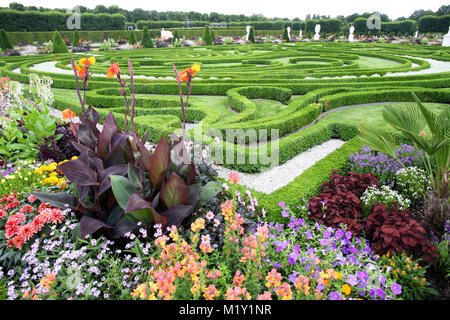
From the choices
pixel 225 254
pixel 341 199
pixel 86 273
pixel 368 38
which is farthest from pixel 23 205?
pixel 368 38

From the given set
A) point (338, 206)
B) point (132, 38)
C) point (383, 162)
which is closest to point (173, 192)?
point (338, 206)

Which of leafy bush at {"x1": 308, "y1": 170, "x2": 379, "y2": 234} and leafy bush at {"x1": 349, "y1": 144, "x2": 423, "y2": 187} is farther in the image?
leafy bush at {"x1": 349, "y1": 144, "x2": 423, "y2": 187}

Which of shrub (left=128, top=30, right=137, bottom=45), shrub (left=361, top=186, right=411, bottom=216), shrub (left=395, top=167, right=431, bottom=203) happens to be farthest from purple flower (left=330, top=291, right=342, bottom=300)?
shrub (left=128, top=30, right=137, bottom=45)

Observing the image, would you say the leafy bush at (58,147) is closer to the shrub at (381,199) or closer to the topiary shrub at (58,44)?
the shrub at (381,199)

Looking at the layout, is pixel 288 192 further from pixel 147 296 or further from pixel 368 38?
pixel 368 38

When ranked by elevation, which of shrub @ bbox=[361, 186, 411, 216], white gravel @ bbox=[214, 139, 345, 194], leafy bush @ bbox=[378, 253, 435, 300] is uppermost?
shrub @ bbox=[361, 186, 411, 216]

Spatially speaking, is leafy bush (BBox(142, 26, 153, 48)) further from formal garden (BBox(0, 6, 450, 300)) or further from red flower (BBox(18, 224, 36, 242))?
red flower (BBox(18, 224, 36, 242))

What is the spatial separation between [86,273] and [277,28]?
5929 centimetres

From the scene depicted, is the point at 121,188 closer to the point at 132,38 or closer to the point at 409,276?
the point at 409,276

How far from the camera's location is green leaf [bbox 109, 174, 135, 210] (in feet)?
9.45

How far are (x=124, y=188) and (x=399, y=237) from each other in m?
3.10

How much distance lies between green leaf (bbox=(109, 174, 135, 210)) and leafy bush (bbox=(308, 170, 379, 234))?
237 cm

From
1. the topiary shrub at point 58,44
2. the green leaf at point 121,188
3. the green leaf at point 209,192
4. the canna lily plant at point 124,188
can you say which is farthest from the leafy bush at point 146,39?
the green leaf at point 121,188

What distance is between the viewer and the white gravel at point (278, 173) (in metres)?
5.20
